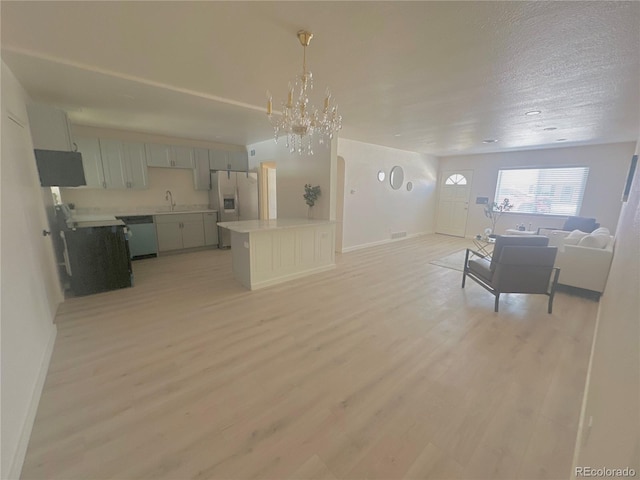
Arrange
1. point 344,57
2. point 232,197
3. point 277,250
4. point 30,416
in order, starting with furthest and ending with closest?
point 232,197 → point 277,250 → point 344,57 → point 30,416

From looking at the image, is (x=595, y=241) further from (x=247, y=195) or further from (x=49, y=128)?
(x=49, y=128)

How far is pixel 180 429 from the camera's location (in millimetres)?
1574

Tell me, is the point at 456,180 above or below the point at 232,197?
above

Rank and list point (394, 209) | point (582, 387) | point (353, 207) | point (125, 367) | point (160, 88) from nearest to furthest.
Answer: point (582, 387) < point (125, 367) < point (160, 88) < point (353, 207) < point (394, 209)

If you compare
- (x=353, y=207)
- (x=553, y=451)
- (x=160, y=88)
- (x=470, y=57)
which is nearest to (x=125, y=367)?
(x=160, y=88)

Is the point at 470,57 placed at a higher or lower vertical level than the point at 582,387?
higher

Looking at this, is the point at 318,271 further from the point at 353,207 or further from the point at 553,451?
the point at 553,451

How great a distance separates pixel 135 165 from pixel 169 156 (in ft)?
2.11

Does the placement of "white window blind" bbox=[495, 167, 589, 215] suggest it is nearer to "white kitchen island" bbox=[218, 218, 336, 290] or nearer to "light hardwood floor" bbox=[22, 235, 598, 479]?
"light hardwood floor" bbox=[22, 235, 598, 479]

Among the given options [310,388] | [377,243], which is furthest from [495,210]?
[310,388]

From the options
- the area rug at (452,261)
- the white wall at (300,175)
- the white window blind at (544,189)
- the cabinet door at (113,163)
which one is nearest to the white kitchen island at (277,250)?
the white wall at (300,175)

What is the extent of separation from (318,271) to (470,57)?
135 inches

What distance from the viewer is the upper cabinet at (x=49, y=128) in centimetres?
289

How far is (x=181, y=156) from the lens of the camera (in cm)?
551
